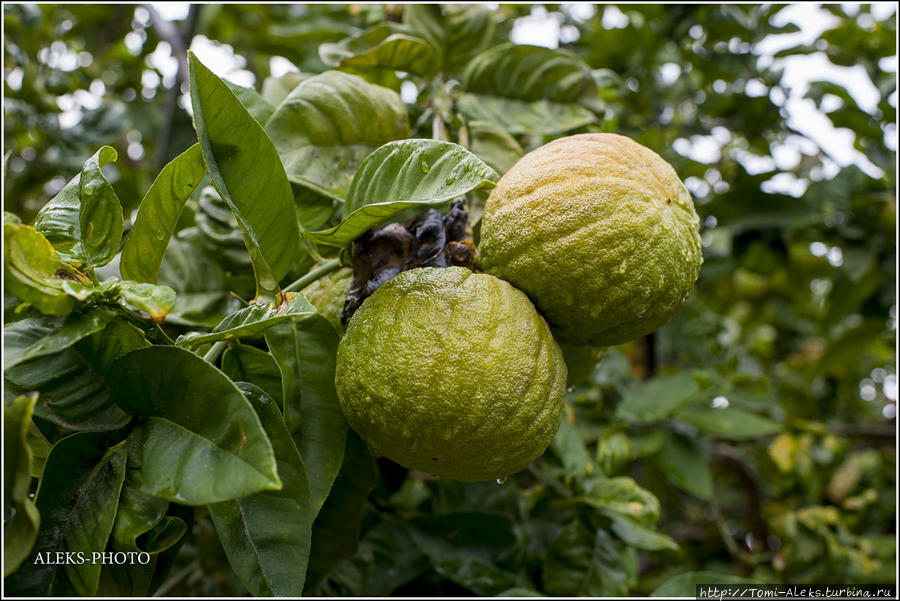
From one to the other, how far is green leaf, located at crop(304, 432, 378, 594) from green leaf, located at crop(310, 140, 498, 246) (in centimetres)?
28

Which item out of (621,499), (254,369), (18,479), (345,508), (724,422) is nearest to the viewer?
(18,479)

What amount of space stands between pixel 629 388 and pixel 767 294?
1278mm

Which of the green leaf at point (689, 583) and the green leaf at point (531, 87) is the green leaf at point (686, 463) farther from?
the green leaf at point (531, 87)

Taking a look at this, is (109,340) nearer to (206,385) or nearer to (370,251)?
(206,385)

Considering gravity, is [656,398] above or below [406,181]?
below

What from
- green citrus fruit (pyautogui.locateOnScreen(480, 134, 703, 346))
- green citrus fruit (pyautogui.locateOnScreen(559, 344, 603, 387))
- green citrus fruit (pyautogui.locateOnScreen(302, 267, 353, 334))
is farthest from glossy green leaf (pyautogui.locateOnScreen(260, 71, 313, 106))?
green citrus fruit (pyautogui.locateOnScreen(559, 344, 603, 387))

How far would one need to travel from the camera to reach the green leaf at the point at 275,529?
0.66m

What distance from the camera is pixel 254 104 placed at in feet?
3.00

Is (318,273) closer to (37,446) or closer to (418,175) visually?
(418,175)

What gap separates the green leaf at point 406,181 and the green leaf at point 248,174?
5cm

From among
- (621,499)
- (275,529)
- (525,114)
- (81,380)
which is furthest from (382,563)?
Answer: (525,114)

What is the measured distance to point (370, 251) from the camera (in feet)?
2.68

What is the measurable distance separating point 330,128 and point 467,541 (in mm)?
688

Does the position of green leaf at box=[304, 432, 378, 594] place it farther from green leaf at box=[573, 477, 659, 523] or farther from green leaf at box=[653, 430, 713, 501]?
green leaf at box=[653, 430, 713, 501]
